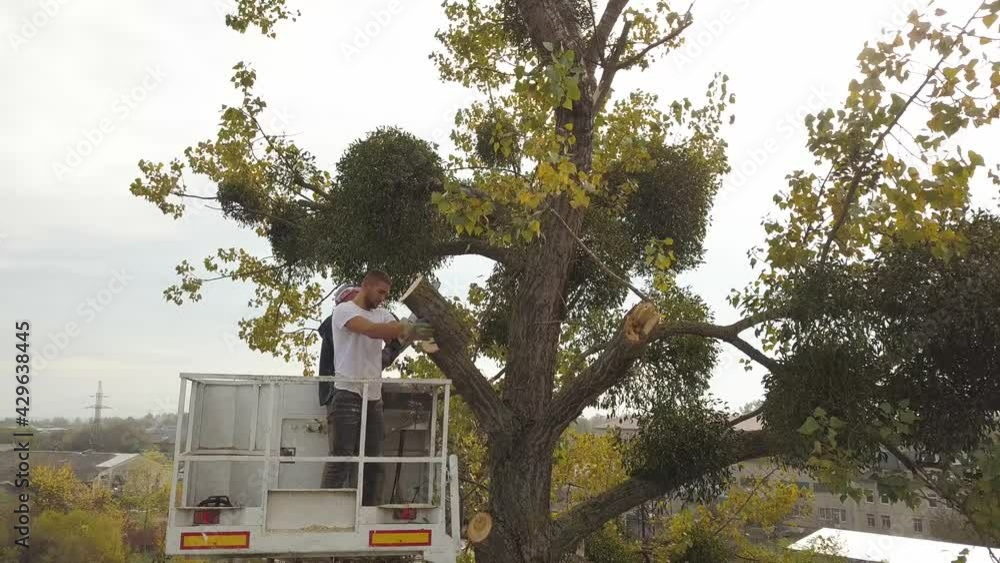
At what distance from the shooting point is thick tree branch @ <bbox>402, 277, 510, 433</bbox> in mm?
8766

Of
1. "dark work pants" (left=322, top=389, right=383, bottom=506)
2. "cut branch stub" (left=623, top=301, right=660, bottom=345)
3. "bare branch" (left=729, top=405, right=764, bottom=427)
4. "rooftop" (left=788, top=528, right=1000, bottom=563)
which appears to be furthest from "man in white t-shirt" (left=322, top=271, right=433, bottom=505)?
"rooftop" (left=788, top=528, right=1000, bottom=563)

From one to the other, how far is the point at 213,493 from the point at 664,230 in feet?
22.4

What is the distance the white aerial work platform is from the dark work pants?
8 centimetres

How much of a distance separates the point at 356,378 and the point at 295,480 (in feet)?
3.38

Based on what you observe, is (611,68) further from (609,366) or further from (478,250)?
(609,366)

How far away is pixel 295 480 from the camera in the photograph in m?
6.04

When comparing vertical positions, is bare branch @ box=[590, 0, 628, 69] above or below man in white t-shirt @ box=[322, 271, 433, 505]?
above

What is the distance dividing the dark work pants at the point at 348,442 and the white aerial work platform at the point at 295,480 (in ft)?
0.26

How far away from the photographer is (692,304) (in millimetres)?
10461

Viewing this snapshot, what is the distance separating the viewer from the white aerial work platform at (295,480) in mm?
5418

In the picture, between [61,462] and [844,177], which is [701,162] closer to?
[844,177]

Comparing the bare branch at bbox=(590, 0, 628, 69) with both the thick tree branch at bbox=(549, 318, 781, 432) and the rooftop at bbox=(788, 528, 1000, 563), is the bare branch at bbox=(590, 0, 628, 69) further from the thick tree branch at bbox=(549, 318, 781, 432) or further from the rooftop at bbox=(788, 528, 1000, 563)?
the rooftop at bbox=(788, 528, 1000, 563)

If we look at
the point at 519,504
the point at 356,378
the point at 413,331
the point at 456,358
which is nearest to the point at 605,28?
the point at 456,358

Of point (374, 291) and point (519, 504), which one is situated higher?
point (374, 291)
